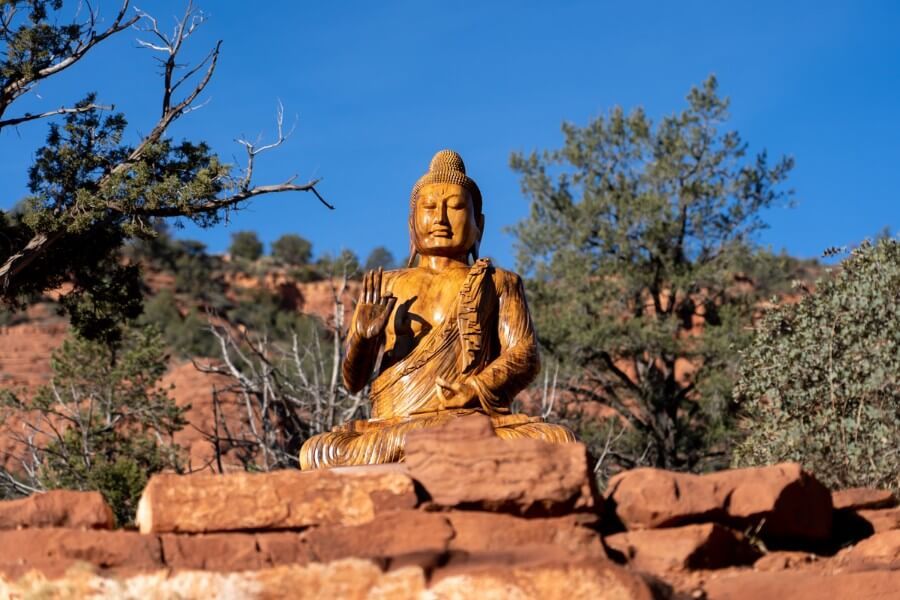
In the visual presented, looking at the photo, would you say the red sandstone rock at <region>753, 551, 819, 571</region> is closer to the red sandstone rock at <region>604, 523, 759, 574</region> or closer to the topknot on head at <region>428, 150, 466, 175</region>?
the red sandstone rock at <region>604, 523, 759, 574</region>

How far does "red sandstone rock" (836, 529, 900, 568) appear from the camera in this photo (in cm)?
546

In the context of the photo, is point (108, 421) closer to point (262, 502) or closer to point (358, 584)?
point (262, 502)

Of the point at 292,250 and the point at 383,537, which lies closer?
the point at 383,537

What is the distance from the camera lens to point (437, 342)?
7.75m

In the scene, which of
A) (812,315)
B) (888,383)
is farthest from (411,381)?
(812,315)

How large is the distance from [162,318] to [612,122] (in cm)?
2005

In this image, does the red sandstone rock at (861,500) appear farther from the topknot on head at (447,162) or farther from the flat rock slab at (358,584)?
the topknot on head at (447,162)

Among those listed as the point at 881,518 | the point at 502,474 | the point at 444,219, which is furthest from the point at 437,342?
the point at 881,518

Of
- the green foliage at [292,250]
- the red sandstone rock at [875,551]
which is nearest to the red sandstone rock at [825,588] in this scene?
the red sandstone rock at [875,551]

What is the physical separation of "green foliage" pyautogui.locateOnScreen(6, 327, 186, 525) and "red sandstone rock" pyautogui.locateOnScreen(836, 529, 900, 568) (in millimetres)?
9109

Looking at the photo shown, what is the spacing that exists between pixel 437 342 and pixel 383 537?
2885 mm

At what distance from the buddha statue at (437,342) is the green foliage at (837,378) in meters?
3.41

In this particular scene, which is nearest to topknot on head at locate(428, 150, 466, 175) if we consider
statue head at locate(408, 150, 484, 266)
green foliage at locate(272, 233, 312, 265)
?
statue head at locate(408, 150, 484, 266)

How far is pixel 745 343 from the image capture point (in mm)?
17641
